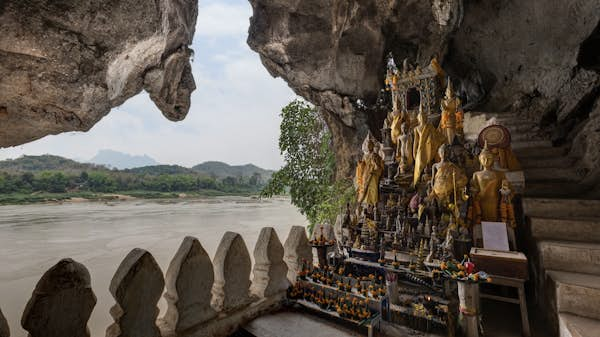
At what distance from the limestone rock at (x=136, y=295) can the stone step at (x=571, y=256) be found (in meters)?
4.09

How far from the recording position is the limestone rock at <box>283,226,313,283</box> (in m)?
3.35

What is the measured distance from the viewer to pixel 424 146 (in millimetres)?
4824

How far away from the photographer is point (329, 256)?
3.87m

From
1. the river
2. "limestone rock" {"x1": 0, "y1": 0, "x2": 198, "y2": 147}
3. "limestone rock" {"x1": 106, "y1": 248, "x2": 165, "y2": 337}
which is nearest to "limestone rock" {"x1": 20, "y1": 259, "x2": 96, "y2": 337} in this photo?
"limestone rock" {"x1": 106, "y1": 248, "x2": 165, "y2": 337}

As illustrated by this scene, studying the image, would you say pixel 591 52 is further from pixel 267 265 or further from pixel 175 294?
pixel 175 294

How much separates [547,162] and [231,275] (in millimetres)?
6831

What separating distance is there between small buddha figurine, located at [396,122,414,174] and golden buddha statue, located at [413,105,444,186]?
0.10 m

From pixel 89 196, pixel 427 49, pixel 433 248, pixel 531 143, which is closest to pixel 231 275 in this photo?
pixel 433 248

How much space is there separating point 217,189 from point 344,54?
23.9m

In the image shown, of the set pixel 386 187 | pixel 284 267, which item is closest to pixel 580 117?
pixel 386 187

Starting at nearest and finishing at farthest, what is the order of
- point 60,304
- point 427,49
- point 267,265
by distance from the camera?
point 60,304, point 267,265, point 427,49

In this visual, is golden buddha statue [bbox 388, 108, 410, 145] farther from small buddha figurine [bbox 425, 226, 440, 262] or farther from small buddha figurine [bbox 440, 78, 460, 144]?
small buddha figurine [bbox 425, 226, 440, 262]

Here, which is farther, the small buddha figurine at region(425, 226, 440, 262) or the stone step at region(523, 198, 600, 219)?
the stone step at region(523, 198, 600, 219)

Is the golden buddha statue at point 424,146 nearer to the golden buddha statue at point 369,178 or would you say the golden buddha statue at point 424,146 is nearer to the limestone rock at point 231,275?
the golden buddha statue at point 369,178
